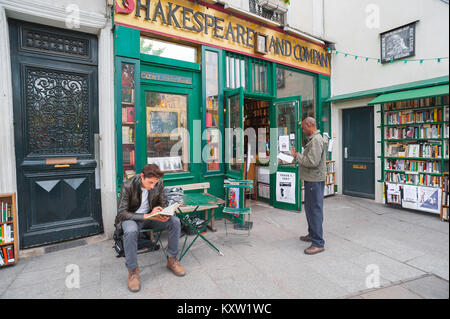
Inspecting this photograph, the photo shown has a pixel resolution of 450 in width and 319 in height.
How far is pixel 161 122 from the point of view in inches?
184

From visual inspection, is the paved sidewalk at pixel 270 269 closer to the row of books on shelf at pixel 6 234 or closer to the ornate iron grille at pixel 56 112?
the row of books on shelf at pixel 6 234

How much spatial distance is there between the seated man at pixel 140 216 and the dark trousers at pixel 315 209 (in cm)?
185

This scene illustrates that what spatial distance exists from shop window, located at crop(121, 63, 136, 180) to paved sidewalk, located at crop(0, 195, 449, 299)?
4.34 ft

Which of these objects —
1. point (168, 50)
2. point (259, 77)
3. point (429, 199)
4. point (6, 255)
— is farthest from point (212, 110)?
point (429, 199)

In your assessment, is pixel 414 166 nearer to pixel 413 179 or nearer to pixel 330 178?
pixel 413 179

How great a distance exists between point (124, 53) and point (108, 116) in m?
1.05

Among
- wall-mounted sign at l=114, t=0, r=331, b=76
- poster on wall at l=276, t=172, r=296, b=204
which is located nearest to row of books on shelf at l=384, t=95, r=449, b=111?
wall-mounted sign at l=114, t=0, r=331, b=76

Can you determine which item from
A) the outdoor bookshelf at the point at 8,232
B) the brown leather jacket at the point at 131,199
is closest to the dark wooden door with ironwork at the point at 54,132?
the outdoor bookshelf at the point at 8,232

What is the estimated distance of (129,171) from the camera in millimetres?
4266

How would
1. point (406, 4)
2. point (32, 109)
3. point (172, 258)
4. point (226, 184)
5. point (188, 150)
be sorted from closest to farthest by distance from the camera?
point (172, 258) → point (32, 109) → point (226, 184) → point (188, 150) → point (406, 4)

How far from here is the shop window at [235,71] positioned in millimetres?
5340
